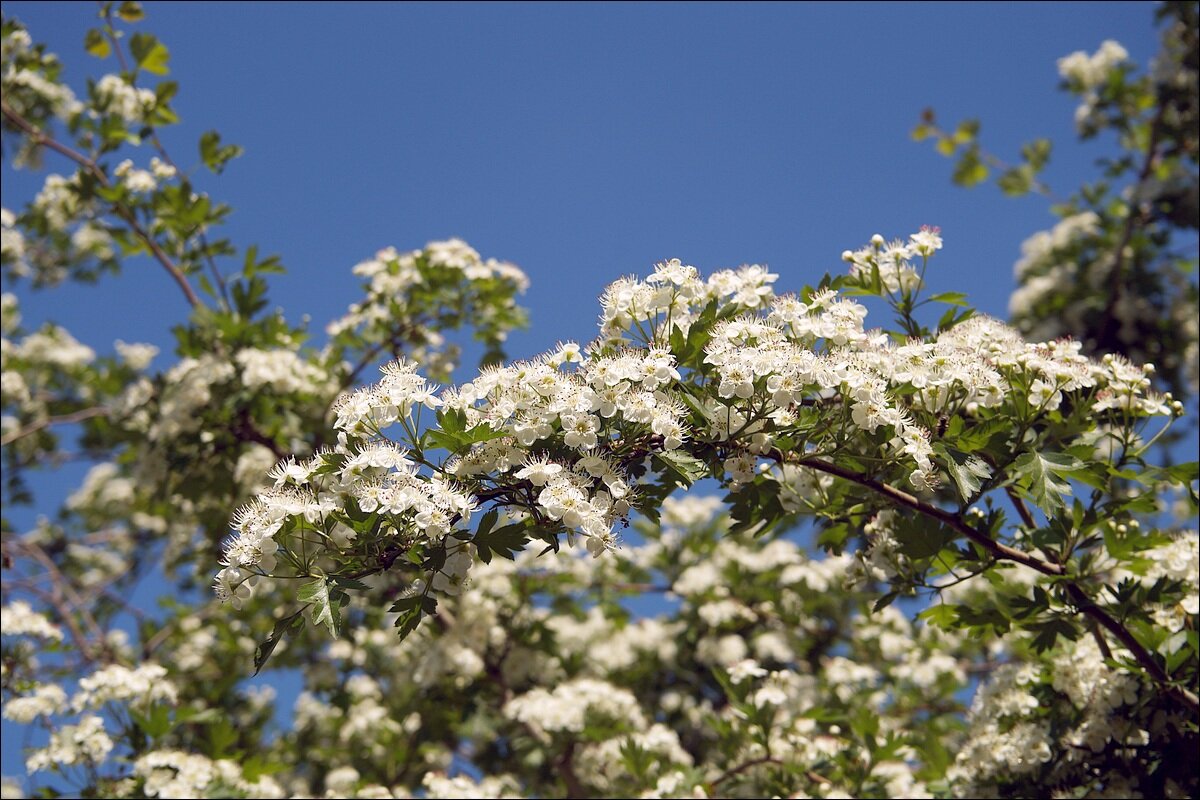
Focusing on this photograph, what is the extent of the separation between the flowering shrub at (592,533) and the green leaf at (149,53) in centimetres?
2

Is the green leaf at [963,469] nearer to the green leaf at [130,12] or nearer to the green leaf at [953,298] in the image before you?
the green leaf at [953,298]

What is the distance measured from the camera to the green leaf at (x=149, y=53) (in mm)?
5465

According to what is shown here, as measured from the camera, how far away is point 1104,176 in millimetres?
7492

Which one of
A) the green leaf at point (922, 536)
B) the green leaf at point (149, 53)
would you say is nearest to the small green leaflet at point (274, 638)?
the green leaf at point (922, 536)

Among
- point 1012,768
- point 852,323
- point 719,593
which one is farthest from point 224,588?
point 719,593

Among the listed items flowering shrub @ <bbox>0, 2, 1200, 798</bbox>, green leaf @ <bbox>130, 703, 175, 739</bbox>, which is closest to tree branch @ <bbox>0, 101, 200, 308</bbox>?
flowering shrub @ <bbox>0, 2, 1200, 798</bbox>

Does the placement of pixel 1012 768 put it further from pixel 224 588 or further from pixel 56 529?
pixel 56 529

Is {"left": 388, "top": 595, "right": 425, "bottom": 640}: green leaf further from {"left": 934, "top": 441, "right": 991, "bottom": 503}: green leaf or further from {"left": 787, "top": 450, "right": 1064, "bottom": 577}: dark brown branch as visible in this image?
{"left": 934, "top": 441, "right": 991, "bottom": 503}: green leaf

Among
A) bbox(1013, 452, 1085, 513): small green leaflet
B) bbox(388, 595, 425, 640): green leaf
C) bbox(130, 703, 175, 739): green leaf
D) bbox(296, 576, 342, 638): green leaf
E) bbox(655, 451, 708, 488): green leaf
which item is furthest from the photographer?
bbox(130, 703, 175, 739): green leaf

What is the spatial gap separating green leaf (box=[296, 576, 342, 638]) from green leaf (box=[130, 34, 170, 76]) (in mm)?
4598

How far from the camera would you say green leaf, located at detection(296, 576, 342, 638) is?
1918 mm

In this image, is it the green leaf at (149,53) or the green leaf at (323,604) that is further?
the green leaf at (149,53)

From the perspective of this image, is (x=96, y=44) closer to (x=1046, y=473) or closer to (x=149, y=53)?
(x=149, y=53)

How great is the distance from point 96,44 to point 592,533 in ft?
16.6
